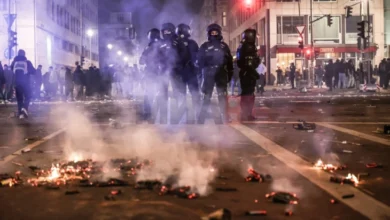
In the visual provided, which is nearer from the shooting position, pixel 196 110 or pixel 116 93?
pixel 196 110

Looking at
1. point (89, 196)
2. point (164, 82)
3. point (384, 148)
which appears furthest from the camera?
point (164, 82)

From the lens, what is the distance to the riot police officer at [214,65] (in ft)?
40.2

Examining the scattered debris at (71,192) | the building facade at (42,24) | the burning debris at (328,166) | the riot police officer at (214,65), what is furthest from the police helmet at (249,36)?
the building facade at (42,24)

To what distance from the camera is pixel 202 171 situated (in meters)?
6.48

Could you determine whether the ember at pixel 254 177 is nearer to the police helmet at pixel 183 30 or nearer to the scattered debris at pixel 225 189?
the scattered debris at pixel 225 189

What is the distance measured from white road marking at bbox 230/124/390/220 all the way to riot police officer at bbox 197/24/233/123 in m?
3.43

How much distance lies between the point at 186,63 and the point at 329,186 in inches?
299

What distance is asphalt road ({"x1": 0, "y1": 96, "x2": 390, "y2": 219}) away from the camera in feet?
15.7

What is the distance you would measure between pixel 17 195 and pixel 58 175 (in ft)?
3.23

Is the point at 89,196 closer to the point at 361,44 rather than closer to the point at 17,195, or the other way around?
the point at 17,195

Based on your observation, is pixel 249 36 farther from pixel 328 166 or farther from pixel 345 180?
pixel 345 180

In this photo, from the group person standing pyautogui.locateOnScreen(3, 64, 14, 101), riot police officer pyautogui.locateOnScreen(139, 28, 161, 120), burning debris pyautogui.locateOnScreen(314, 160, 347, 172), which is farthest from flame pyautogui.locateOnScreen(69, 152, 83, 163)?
person standing pyautogui.locateOnScreen(3, 64, 14, 101)

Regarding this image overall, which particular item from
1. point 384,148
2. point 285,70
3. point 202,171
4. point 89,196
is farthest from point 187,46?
point 285,70

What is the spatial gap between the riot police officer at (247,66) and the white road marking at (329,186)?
14.3ft
